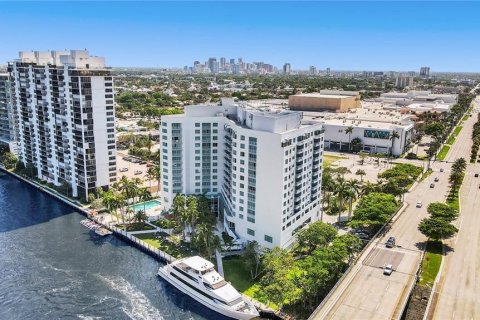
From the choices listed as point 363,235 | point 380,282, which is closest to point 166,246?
point 363,235

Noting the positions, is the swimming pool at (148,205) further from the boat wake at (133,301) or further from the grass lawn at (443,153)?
the grass lawn at (443,153)

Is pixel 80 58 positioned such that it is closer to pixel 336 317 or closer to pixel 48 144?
pixel 48 144

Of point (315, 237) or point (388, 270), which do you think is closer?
point (388, 270)

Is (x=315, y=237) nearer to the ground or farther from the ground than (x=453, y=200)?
farther from the ground

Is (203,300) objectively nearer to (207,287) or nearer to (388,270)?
(207,287)

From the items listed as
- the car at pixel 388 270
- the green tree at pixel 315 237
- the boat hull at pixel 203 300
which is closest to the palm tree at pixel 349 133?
the green tree at pixel 315 237

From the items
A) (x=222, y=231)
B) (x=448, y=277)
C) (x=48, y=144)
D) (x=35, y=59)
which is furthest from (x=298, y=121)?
(x=35, y=59)

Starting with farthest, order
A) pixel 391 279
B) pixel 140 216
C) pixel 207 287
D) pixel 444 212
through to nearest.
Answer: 1. pixel 140 216
2. pixel 444 212
3. pixel 207 287
4. pixel 391 279
